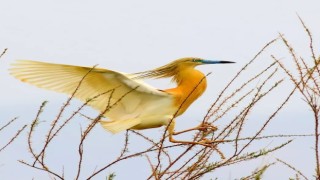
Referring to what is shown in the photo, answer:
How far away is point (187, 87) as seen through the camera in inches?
138

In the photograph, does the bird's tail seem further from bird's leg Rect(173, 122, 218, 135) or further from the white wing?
bird's leg Rect(173, 122, 218, 135)

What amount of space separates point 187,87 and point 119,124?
47 centimetres

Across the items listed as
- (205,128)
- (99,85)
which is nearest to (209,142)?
(205,128)

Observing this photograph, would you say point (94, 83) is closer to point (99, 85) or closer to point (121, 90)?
point (99, 85)

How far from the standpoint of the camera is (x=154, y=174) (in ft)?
10.0

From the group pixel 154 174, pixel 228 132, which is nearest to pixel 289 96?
pixel 228 132

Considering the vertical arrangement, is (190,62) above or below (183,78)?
above

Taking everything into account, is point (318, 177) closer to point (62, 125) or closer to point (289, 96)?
point (289, 96)

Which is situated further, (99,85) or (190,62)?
(190,62)

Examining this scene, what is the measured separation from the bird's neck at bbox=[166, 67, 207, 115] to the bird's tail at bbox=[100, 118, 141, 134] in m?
0.27

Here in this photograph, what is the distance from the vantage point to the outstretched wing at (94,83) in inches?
132

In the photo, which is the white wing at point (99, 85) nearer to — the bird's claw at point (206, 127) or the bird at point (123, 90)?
the bird at point (123, 90)

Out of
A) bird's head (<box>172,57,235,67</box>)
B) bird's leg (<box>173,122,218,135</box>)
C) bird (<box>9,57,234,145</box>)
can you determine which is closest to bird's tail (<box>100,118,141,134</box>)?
bird (<box>9,57,234,145</box>)

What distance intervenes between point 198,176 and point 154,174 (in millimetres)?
254
